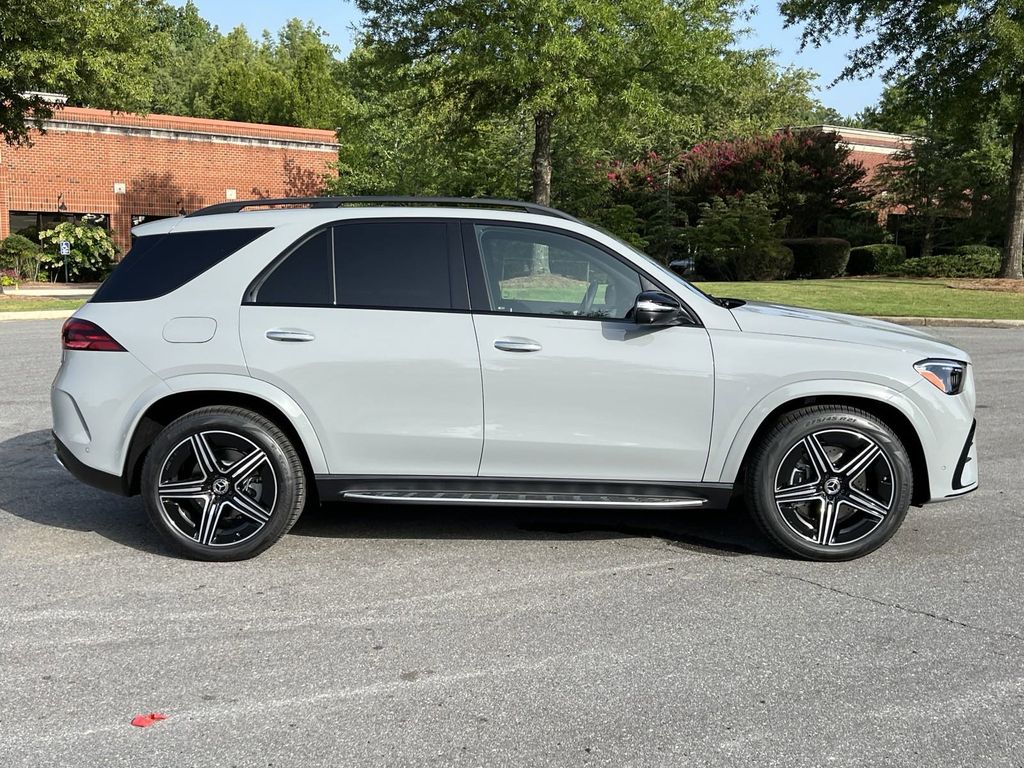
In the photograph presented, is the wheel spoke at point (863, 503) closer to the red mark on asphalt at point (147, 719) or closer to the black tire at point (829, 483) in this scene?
the black tire at point (829, 483)

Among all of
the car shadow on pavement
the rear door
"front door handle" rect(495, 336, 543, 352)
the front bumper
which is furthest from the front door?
the front bumper

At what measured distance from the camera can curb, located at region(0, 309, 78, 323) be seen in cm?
1889

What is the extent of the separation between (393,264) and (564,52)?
17.4 m

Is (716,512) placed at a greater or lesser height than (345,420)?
lesser

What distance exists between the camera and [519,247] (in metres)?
5.25

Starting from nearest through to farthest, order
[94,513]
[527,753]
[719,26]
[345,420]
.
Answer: [527,753] → [345,420] → [94,513] → [719,26]

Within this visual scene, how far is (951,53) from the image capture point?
25703 millimetres

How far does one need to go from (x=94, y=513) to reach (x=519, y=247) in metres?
2.98

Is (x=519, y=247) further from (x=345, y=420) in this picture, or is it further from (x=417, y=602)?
(x=417, y=602)

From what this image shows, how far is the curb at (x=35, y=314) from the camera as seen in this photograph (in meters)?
18.9

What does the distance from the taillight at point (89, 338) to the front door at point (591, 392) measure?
1.87 m

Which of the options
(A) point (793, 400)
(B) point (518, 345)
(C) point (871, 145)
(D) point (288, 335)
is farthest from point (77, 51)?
(C) point (871, 145)

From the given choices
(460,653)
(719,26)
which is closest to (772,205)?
→ (719,26)

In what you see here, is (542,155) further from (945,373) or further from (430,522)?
(945,373)
